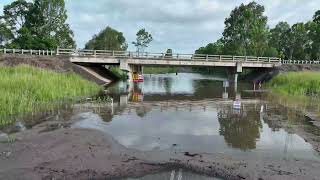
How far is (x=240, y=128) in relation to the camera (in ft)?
68.5

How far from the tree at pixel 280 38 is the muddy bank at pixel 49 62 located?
74.4 meters

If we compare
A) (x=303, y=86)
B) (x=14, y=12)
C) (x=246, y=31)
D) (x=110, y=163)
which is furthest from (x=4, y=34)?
(x=110, y=163)

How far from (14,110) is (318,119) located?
1794cm

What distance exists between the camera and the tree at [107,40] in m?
123

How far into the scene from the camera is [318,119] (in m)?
24.5

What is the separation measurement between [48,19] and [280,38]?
221ft

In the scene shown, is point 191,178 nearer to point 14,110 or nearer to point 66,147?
point 66,147

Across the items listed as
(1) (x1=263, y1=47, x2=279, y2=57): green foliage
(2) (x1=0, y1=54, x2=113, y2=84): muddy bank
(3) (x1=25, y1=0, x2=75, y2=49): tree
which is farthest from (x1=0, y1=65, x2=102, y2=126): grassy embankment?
(1) (x1=263, y1=47, x2=279, y2=57): green foliage

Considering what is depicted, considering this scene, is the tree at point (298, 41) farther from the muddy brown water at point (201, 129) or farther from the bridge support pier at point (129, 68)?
the muddy brown water at point (201, 129)

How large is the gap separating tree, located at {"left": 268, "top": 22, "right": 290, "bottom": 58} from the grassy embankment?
87.1m

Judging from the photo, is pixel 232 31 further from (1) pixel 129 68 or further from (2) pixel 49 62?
(2) pixel 49 62

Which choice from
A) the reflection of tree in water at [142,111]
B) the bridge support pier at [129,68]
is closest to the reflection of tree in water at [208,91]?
the bridge support pier at [129,68]

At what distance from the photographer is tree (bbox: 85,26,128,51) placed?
4825 inches

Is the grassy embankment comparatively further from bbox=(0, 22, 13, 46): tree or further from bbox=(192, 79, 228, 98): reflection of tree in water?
bbox=(0, 22, 13, 46): tree
